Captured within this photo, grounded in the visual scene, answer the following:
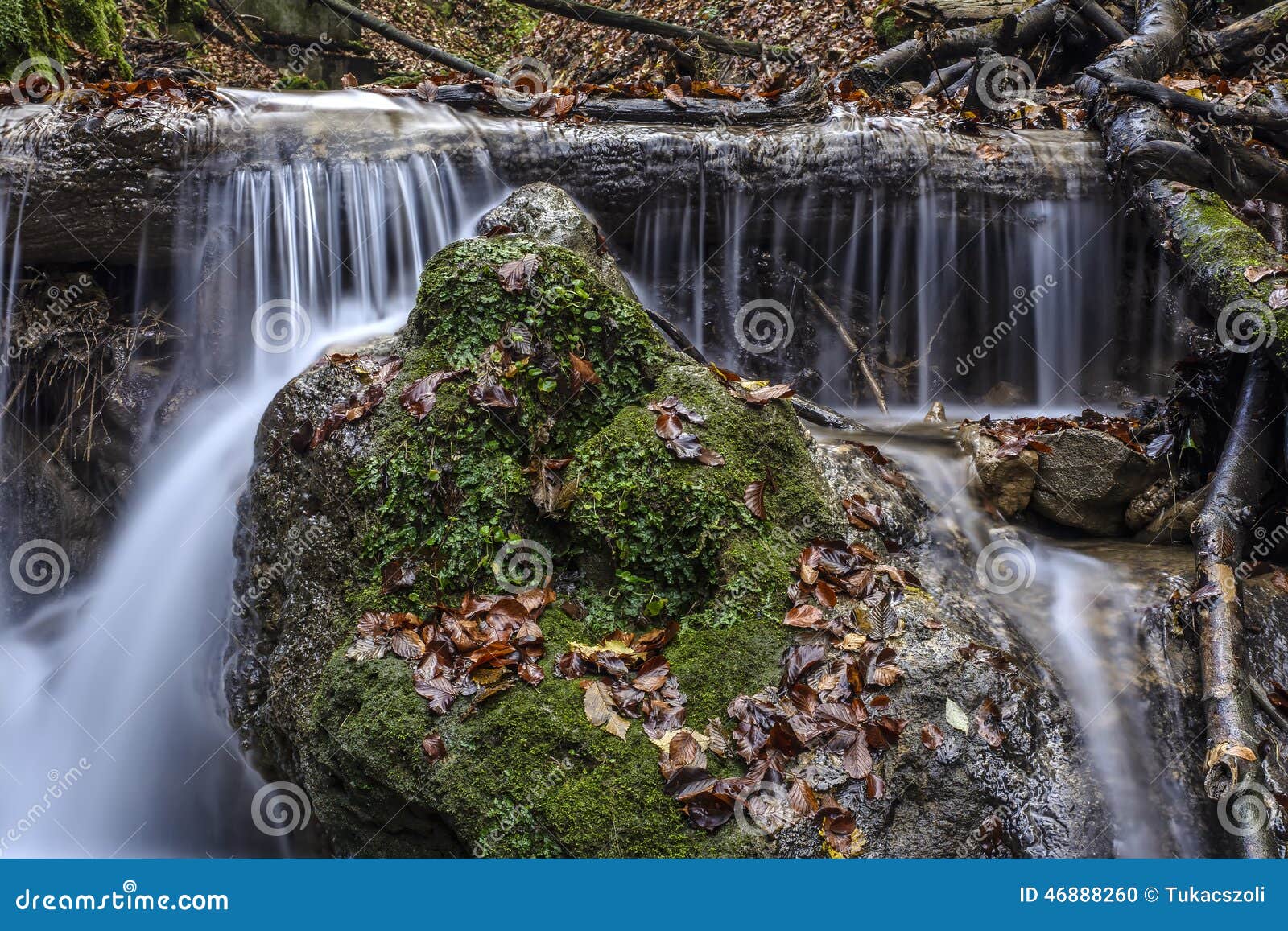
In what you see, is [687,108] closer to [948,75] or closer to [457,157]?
[457,157]

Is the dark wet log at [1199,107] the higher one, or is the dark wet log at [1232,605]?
the dark wet log at [1199,107]

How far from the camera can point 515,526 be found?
3.57 meters

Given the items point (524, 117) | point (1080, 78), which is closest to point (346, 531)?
point (524, 117)

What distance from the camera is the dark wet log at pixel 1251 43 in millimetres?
8555

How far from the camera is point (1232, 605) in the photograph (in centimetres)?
371

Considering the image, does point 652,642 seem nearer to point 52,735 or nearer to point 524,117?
point 52,735

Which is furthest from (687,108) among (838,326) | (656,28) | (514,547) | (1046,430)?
(514,547)

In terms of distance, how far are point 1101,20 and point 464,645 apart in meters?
9.25

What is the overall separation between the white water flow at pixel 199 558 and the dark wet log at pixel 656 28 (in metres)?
3.51

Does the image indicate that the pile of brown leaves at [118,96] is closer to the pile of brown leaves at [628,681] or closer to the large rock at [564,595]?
the large rock at [564,595]

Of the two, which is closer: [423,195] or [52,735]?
[52,735]

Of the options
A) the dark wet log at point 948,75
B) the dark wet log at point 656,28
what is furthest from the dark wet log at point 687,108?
the dark wet log at point 948,75

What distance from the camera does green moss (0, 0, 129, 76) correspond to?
6625 mm

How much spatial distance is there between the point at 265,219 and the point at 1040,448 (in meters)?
5.30
